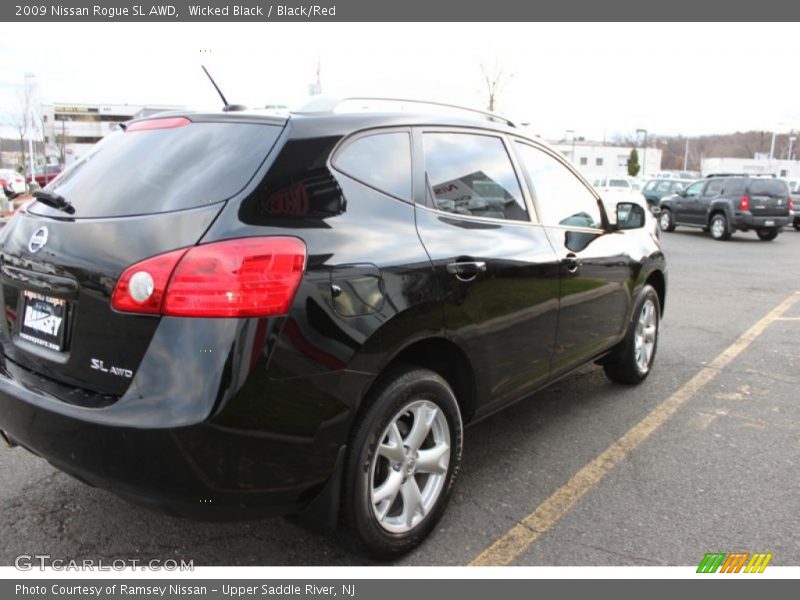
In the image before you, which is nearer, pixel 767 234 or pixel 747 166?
pixel 767 234

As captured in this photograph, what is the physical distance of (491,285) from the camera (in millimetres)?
2924

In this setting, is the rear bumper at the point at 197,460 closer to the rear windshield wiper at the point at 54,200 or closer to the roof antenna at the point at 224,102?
the rear windshield wiper at the point at 54,200

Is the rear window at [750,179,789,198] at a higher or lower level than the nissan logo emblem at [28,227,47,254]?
higher

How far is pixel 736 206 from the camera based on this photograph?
17641 millimetres

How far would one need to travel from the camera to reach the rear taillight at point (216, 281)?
79.1 inches

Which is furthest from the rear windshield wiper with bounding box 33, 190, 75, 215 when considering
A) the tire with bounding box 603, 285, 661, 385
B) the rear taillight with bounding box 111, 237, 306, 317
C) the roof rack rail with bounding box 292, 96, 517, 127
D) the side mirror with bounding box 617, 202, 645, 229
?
the tire with bounding box 603, 285, 661, 385

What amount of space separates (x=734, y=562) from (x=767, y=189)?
17.8 metres

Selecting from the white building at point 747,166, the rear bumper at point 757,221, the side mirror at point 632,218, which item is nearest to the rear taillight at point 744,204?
the rear bumper at point 757,221

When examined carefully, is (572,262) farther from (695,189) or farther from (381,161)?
(695,189)

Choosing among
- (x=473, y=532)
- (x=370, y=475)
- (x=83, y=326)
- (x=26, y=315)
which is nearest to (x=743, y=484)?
(x=473, y=532)

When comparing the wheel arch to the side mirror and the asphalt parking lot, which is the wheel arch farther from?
the side mirror

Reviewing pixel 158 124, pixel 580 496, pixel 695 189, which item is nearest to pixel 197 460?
pixel 158 124

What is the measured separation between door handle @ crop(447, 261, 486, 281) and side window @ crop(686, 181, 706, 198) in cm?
1876

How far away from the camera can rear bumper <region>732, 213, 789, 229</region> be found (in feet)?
56.7
